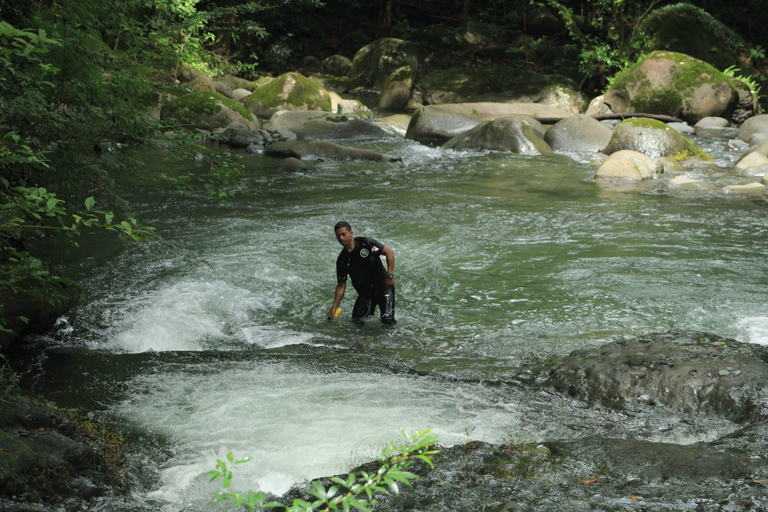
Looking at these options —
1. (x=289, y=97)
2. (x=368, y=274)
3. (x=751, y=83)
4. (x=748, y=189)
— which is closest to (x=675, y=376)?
(x=368, y=274)

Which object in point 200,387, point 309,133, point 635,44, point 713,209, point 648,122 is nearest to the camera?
point 200,387

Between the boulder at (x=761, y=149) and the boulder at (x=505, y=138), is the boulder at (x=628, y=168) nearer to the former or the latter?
the boulder at (x=761, y=149)

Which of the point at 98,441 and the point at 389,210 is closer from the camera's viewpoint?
the point at 98,441

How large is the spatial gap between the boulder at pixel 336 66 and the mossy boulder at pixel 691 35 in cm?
1285

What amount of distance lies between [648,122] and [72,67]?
15.2 metres

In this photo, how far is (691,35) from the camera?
24156 millimetres

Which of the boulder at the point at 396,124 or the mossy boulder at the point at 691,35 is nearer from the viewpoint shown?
the boulder at the point at 396,124

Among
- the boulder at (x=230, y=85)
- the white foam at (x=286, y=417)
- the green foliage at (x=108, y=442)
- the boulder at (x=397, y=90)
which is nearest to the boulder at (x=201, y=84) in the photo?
the boulder at (x=230, y=85)

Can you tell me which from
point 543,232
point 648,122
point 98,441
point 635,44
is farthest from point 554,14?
point 98,441

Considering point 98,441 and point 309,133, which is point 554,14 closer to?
point 309,133

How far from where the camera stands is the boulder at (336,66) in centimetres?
3006

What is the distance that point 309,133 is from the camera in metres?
20.0

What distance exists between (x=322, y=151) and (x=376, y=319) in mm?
10541

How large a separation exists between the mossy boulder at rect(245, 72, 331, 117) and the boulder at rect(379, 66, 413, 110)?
3.68 metres
